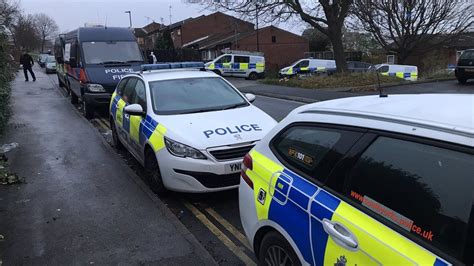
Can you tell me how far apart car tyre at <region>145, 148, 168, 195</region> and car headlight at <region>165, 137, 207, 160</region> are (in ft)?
1.31

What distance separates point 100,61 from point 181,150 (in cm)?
Answer: 858

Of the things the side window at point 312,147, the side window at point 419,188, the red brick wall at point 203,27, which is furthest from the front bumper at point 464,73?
the red brick wall at point 203,27

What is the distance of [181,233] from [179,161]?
0.88 metres

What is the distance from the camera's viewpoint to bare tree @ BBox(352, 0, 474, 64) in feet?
110

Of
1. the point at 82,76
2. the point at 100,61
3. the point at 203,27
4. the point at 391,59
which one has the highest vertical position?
the point at 203,27

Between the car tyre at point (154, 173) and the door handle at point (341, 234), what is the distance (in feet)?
10.9

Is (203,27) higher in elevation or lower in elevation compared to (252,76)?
higher

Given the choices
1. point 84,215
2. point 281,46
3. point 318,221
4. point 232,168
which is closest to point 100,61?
point 84,215

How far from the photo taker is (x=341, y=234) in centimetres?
231

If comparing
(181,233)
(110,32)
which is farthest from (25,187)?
(110,32)

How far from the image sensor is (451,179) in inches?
77.3

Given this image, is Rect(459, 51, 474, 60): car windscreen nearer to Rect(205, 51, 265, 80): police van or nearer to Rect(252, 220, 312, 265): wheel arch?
Rect(205, 51, 265, 80): police van

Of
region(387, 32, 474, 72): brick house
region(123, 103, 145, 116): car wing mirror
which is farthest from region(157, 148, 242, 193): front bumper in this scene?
region(387, 32, 474, 72): brick house

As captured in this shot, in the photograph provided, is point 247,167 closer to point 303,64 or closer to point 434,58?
point 303,64
